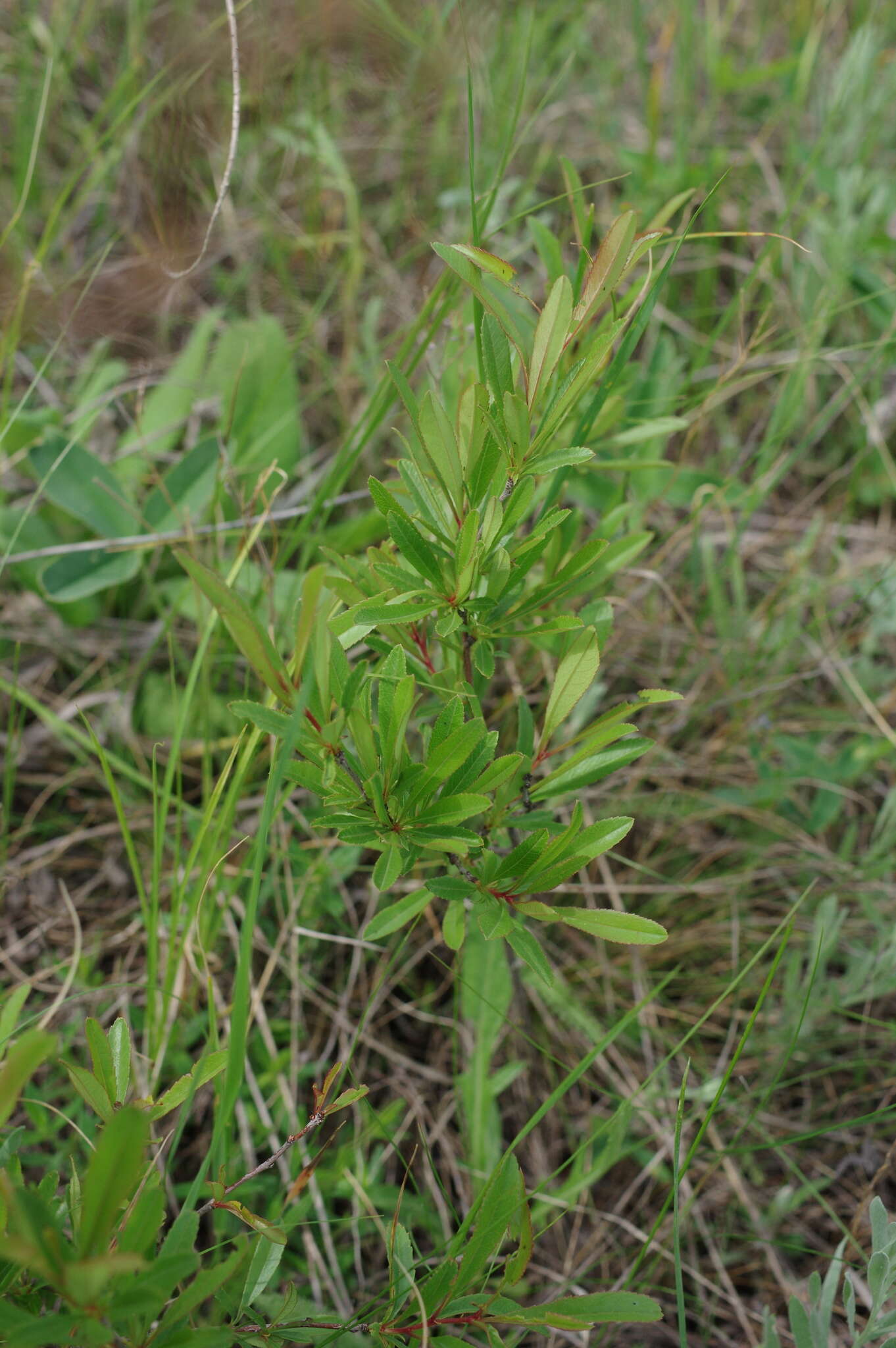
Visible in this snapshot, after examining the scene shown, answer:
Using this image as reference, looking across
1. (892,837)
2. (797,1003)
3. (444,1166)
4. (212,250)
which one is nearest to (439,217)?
(212,250)

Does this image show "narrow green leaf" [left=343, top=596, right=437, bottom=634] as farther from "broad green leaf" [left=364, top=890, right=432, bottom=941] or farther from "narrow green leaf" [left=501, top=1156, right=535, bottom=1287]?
"narrow green leaf" [left=501, top=1156, right=535, bottom=1287]

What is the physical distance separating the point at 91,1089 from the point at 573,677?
618mm

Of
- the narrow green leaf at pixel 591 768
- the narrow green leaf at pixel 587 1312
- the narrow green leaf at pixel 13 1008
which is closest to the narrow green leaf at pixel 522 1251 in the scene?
the narrow green leaf at pixel 587 1312

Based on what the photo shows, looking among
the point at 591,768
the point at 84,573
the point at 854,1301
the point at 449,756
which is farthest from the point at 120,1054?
the point at 84,573

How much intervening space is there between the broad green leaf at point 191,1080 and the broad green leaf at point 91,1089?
49 mm

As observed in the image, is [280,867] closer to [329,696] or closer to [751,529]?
[329,696]

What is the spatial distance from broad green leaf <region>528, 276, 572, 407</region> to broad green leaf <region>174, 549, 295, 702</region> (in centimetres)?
34

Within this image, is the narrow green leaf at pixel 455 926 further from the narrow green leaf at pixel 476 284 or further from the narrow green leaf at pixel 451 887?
the narrow green leaf at pixel 476 284

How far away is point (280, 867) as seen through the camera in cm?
163

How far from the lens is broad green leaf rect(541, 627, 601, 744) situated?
102 cm

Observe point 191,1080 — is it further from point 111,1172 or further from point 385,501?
point 385,501

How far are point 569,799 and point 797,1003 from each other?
485 millimetres

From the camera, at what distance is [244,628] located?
809 millimetres

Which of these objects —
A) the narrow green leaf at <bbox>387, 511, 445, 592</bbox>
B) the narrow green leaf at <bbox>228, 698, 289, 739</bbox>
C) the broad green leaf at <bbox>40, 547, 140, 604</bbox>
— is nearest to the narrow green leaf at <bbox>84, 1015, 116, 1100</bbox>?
the narrow green leaf at <bbox>228, 698, 289, 739</bbox>
